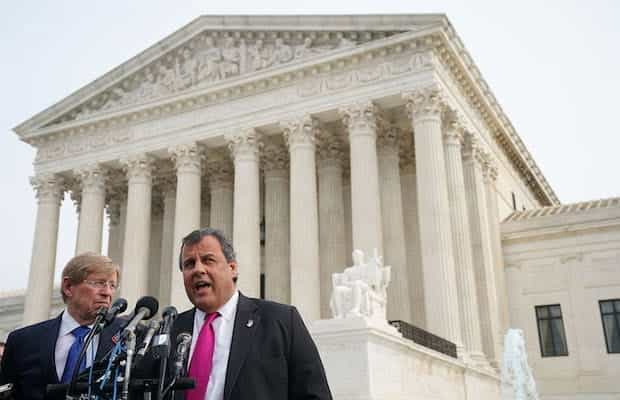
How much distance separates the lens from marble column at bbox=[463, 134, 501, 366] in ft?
98.8

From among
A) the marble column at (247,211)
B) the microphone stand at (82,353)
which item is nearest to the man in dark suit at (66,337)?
the microphone stand at (82,353)

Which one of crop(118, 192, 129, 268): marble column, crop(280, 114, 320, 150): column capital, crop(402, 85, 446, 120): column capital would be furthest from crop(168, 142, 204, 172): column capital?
crop(402, 85, 446, 120): column capital

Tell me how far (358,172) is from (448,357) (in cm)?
876

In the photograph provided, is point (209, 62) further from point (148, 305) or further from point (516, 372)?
point (148, 305)

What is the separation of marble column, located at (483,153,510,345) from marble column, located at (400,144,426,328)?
12.4 ft

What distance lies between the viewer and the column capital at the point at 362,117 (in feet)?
96.4

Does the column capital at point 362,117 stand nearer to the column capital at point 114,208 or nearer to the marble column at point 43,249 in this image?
the column capital at point 114,208

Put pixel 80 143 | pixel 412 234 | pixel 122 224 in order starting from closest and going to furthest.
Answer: pixel 412 234 < pixel 80 143 < pixel 122 224

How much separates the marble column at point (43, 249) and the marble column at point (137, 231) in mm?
5000

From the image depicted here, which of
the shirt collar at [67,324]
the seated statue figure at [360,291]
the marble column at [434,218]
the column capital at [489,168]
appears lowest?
the shirt collar at [67,324]

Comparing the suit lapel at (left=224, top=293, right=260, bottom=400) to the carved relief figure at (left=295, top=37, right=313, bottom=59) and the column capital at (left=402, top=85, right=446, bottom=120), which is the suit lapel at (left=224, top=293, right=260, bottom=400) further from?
the carved relief figure at (left=295, top=37, right=313, bottom=59)

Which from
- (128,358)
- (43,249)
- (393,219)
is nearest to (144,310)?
(128,358)

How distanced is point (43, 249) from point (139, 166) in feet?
23.9

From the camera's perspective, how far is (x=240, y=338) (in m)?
4.35
